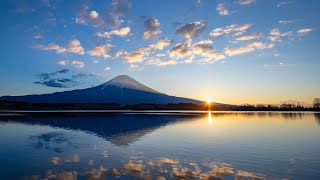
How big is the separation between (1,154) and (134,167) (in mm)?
9833

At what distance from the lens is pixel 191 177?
13.5 meters

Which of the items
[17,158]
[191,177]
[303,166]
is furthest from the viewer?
[17,158]

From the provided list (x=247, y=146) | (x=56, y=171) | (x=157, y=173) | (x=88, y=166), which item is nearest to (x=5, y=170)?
(x=56, y=171)

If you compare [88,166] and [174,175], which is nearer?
[174,175]

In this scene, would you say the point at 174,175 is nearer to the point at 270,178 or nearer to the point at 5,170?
the point at 270,178

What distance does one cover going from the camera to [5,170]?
14781 mm

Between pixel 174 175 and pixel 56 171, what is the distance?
5.72m

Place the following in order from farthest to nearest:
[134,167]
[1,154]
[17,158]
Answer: [1,154]
[17,158]
[134,167]

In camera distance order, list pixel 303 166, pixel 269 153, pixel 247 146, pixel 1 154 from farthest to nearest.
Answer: pixel 247 146 < pixel 269 153 < pixel 1 154 < pixel 303 166

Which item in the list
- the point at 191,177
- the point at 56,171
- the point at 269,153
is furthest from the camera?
the point at 269,153

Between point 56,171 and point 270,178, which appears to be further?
point 56,171

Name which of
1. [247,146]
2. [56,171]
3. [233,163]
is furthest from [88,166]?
[247,146]

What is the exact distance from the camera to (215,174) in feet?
46.6

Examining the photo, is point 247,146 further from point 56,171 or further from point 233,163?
point 56,171
